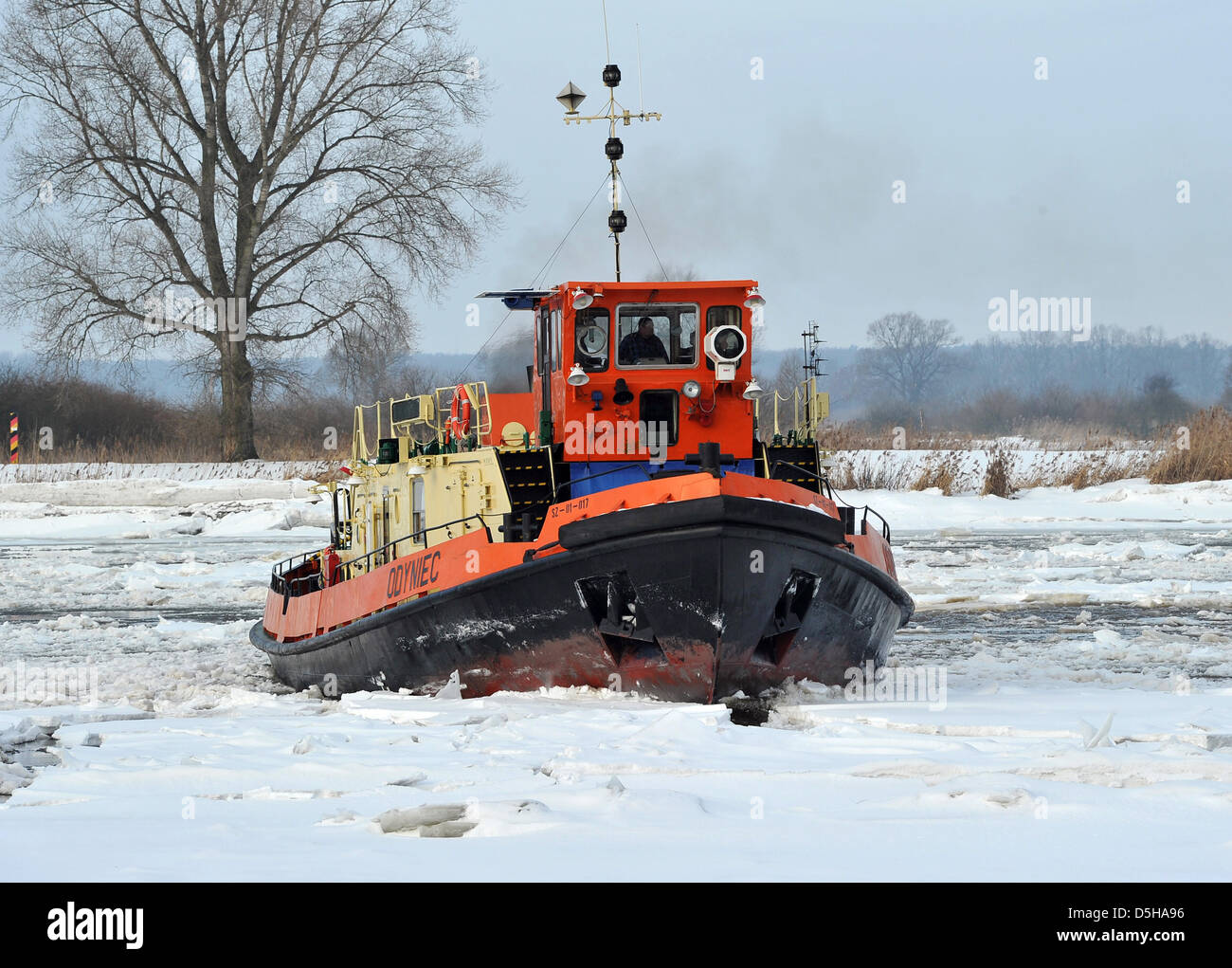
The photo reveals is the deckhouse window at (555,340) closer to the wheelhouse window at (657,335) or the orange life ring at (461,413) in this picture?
the wheelhouse window at (657,335)

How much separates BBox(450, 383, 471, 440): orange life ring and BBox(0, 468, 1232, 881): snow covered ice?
2.16 meters

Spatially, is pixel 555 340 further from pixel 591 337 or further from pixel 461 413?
pixel 461 413

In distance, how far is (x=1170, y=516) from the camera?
23.7 meters

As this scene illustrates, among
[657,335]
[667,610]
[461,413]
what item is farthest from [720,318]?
[667,610]

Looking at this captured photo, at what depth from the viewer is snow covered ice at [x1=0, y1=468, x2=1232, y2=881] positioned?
14.0 feet

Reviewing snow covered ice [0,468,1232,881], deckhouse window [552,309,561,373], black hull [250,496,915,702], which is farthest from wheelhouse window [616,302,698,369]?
snow covered ice [0,468,1232,881]

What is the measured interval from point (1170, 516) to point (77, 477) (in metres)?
21.8

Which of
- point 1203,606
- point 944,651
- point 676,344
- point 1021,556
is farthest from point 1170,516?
point 676,344

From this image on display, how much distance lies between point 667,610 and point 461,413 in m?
2.77

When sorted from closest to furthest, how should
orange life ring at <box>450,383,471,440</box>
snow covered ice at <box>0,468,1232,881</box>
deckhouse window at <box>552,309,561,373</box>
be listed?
snow covered ice at <box>0,468,1232,881</box> < deckhouse window at <box>552,309,561,373</box> < orange life ring at <box>450,383,471,440</box>

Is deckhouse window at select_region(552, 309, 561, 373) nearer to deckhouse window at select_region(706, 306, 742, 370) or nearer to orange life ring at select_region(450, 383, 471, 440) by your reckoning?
orange life ring at select_region(450, 383, 471, 440)

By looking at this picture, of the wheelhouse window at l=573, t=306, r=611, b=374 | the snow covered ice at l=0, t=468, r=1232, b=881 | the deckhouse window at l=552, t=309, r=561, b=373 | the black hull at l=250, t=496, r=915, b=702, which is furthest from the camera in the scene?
the deckhouse window at l=552, t=309, r=561, b=373

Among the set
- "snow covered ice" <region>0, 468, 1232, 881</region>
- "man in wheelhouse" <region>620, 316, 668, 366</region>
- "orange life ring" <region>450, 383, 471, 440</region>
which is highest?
"man in wheelhouse" <region>620, 316, 668, 366</region>

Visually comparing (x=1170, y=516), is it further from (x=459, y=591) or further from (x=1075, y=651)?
(x=459, y=591)
